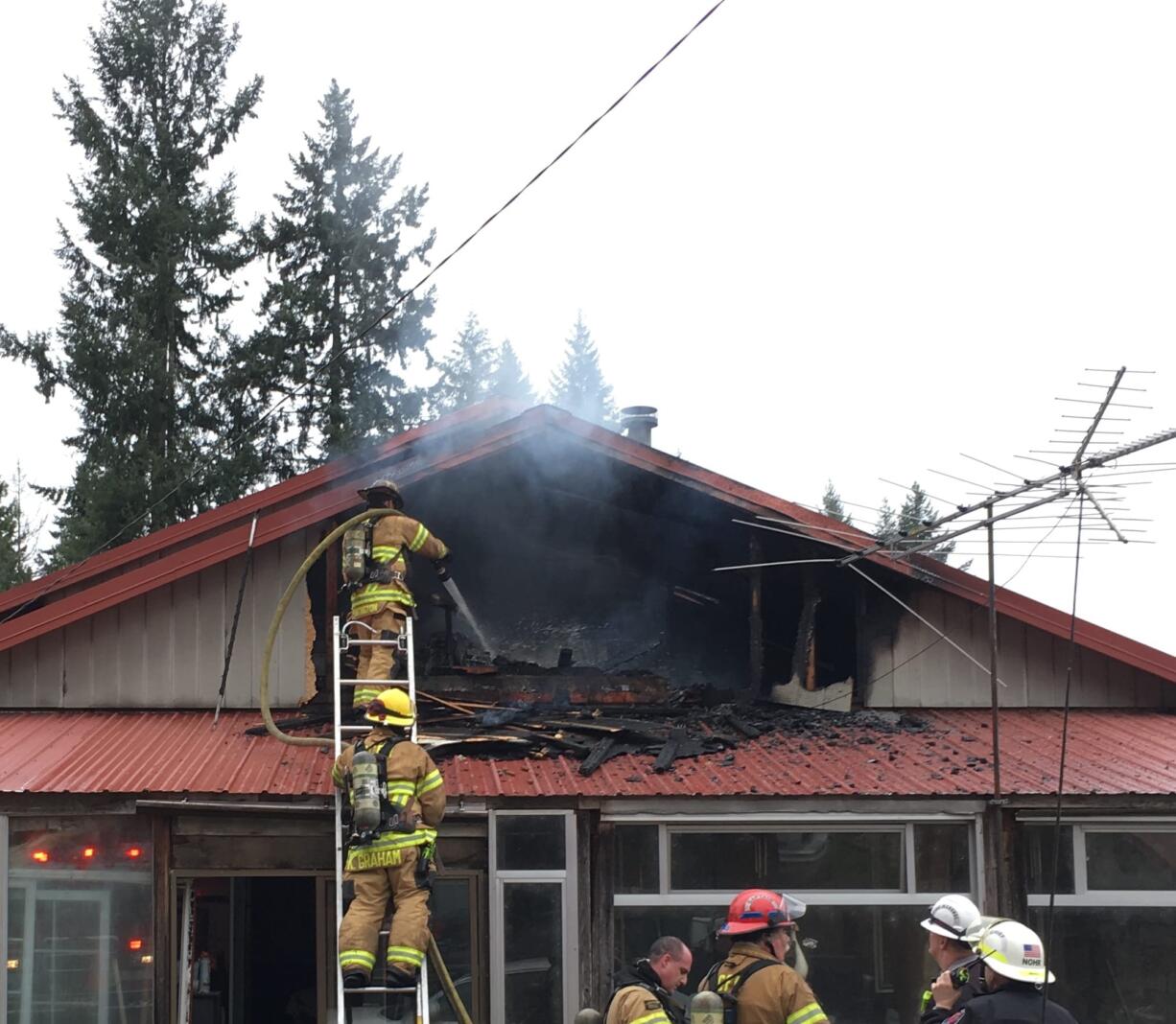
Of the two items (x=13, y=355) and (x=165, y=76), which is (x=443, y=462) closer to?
(x=13, y=355)

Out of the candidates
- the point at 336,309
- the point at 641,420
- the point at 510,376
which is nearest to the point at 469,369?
the point at 510,376

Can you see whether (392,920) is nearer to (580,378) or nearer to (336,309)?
(336,309)

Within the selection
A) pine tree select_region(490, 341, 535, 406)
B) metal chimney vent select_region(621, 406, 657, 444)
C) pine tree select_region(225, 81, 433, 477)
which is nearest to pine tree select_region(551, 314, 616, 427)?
pine tree select_region(490, 341, 535, 406)

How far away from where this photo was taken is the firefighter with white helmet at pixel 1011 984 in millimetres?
5414

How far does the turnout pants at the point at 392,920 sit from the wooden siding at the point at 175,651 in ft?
10.8

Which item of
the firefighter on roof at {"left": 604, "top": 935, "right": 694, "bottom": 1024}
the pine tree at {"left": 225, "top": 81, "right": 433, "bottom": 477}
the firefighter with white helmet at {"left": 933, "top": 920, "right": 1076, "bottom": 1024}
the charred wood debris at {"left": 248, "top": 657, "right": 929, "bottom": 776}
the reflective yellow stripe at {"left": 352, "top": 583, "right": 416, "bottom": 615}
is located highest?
the pine tree at {"left": 225, "top": 81, "right": 433, "bottom": 477}

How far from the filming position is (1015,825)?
10.2 meters

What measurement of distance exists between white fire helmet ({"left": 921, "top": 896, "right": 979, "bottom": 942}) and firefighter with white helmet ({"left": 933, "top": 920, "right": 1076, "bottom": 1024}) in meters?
0.51

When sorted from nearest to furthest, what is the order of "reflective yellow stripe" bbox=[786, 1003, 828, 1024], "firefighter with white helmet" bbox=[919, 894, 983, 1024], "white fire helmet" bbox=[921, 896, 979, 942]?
"firefighter with white helmet" bbox=[919, 894, 983, 1024] < "white fire helmet" bbox=[921, 896, 979, 942] < "reflective yellow stripe" bbox=[786, 1003, 828, 1024]

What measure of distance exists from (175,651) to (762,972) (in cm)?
648

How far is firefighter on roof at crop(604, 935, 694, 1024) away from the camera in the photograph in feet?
20.9

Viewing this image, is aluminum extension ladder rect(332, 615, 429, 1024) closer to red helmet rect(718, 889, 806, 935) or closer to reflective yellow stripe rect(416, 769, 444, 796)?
reflective yellow stripe rect(416, 769, 444, 796)

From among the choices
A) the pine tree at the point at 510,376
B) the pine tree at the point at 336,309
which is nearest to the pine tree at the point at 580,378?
the pine tree at the point at 510,376

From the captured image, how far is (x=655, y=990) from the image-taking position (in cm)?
655
